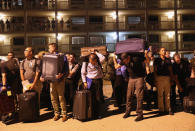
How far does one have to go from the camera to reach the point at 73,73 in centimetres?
573

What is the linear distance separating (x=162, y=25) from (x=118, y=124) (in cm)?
1844

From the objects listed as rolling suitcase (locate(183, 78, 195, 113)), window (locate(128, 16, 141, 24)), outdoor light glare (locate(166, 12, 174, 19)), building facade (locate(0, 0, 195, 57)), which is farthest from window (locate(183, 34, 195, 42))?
rolling suitcase (locate(183, 78, 195, 113))

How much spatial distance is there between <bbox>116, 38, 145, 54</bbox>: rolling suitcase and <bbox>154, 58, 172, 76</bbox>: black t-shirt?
81cm

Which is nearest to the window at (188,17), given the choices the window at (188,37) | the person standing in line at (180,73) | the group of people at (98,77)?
the window at (188,37)

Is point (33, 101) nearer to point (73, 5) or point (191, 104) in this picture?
point (191, 104)

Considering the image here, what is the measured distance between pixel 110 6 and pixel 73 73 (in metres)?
16.1

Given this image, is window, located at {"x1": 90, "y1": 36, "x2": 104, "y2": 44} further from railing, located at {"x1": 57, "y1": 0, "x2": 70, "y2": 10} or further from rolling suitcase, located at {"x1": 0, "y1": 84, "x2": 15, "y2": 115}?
rolling suitcase, located at {"x1": 0, "y1": 84, "x2": 15, "y2": 115}

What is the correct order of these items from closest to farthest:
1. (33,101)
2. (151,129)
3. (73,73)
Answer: (151,129) < (33,101) < (73,73)

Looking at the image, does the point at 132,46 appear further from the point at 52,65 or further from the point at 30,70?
the point at 30,70

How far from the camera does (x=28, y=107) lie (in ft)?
15.7

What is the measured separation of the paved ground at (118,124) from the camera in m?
4.24

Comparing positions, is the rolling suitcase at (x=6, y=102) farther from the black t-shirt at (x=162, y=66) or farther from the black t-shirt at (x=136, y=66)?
the black t-shirt at (x=162, y=66)

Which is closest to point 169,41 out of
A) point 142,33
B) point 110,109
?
point 142,33

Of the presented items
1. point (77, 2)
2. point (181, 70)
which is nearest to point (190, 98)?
point (181, 70)
